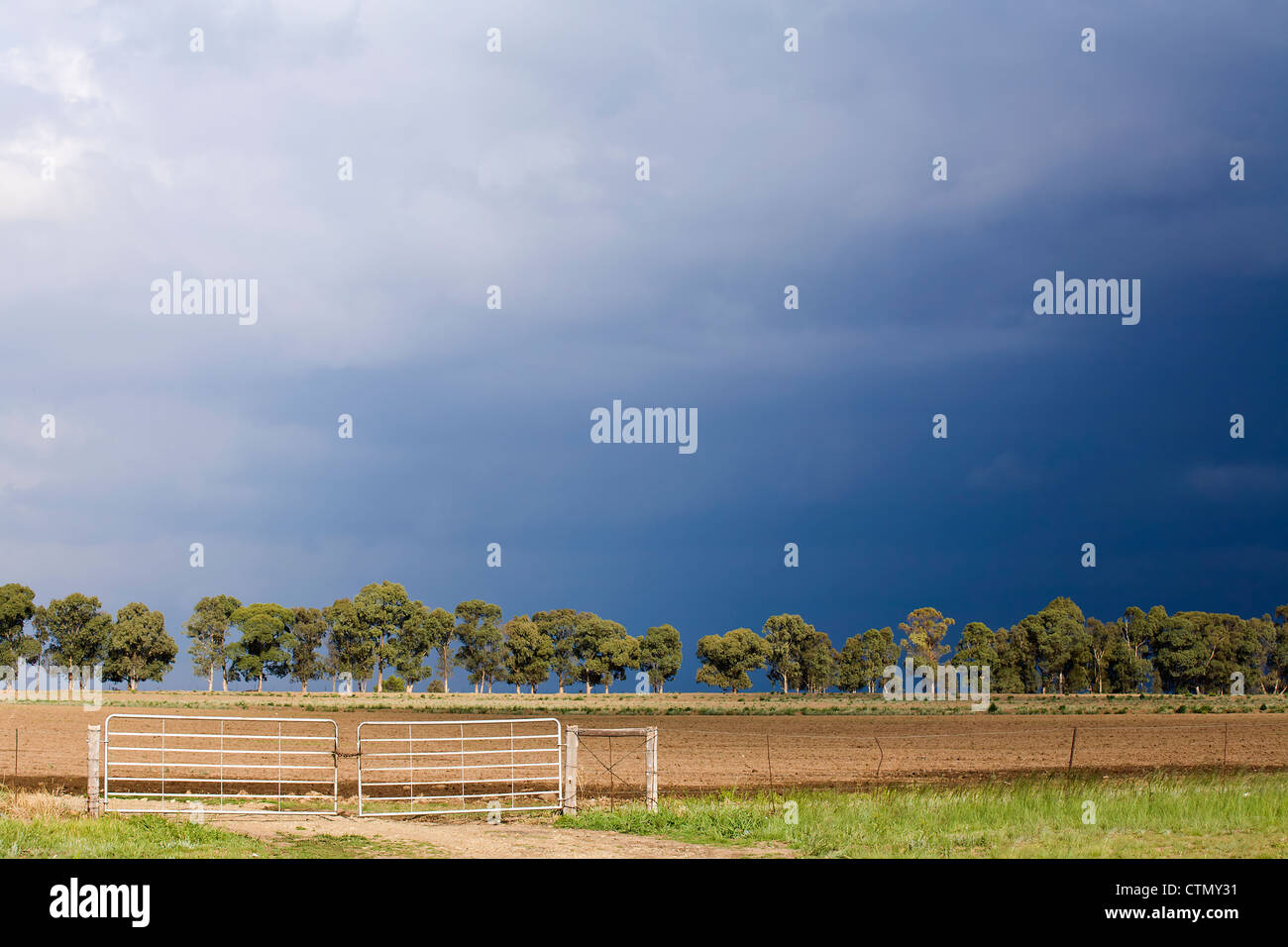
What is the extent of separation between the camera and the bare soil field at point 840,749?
29.5 meters

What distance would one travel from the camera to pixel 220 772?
2578 cm

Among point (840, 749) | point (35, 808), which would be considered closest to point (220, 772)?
point (35, 808)

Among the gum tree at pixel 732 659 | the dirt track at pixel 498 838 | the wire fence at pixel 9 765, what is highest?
the dirt track at pixel 498 838

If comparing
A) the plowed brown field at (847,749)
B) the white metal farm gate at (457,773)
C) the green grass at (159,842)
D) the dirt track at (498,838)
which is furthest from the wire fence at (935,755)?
the green grass at (159,842)

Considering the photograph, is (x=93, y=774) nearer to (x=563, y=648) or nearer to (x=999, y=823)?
(x=999, y=823)

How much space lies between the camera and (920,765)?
34250 mm

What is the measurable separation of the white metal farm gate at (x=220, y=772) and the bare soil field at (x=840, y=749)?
49.5 inches

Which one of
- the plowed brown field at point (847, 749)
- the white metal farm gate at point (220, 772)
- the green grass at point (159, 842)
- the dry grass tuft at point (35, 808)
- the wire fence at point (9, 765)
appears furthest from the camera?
the plowed brown field at point (847, 749)

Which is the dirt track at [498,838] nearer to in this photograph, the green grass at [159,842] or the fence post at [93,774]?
the green grass at [159,842]

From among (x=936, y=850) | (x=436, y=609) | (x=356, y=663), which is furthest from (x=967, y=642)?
(x=936, y=850)

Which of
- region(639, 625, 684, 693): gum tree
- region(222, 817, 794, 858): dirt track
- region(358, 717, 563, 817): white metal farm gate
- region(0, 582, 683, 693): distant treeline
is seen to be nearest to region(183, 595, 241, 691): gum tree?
region(0, 582, 683, 693): distant treeline
